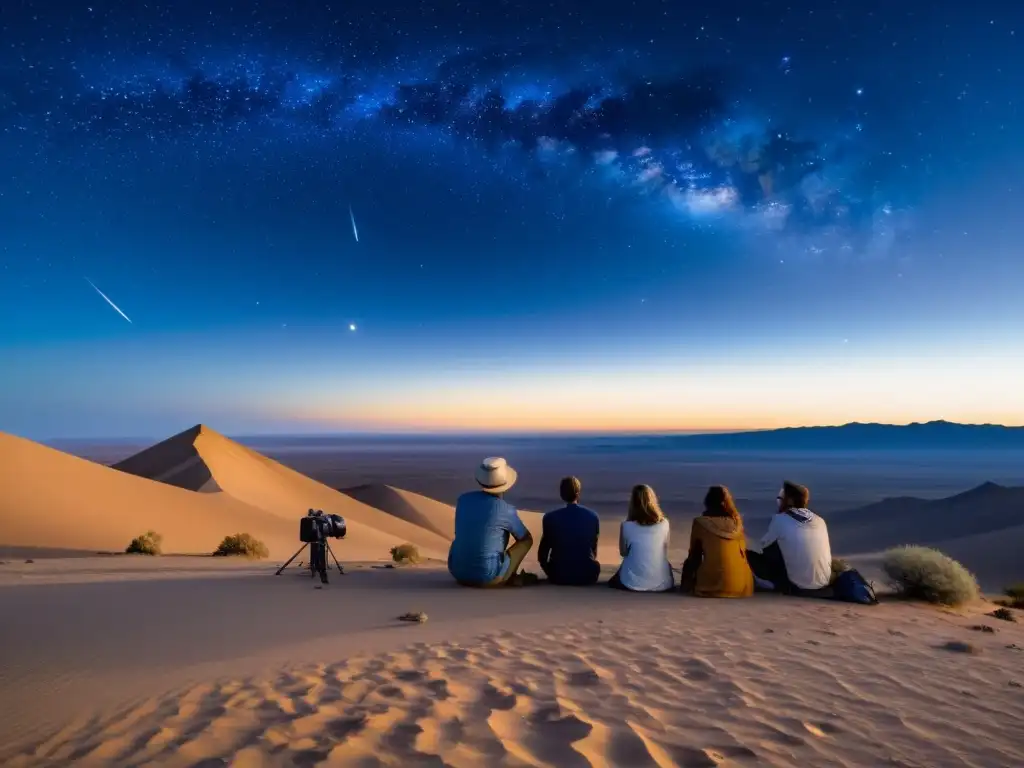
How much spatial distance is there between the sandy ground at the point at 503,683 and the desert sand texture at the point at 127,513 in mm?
9665

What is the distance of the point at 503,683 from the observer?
485 cm

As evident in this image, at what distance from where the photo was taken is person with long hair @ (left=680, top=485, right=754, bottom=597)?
7.97 metres

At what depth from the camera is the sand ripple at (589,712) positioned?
3730mm

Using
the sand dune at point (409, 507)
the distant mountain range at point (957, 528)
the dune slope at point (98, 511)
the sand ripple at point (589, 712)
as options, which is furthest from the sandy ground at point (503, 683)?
the sand dune at point (409, 507)

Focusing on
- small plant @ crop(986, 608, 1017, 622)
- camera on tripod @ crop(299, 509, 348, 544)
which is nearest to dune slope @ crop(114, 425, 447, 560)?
camera on tripod @ crop(299, 509, 348, 544)

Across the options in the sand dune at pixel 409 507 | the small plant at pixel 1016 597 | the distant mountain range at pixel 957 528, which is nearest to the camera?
the small plant at pixel 1016 597

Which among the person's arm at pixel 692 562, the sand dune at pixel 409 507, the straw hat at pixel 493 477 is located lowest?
the sand dune at pixel 409 507

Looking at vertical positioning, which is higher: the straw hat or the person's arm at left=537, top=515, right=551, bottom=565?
the straw hat

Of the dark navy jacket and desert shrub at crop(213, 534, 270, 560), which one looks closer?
the dark navy jacket

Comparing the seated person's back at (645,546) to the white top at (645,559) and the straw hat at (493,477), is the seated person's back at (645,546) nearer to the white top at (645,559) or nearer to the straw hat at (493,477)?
the white top at (645,559)

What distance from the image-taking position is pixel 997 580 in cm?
1614

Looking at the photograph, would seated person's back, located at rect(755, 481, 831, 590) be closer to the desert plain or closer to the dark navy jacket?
the desert plain

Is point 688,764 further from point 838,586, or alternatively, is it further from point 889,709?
point 838,586

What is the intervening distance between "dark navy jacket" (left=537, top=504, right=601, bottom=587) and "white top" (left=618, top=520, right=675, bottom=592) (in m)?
0.48
